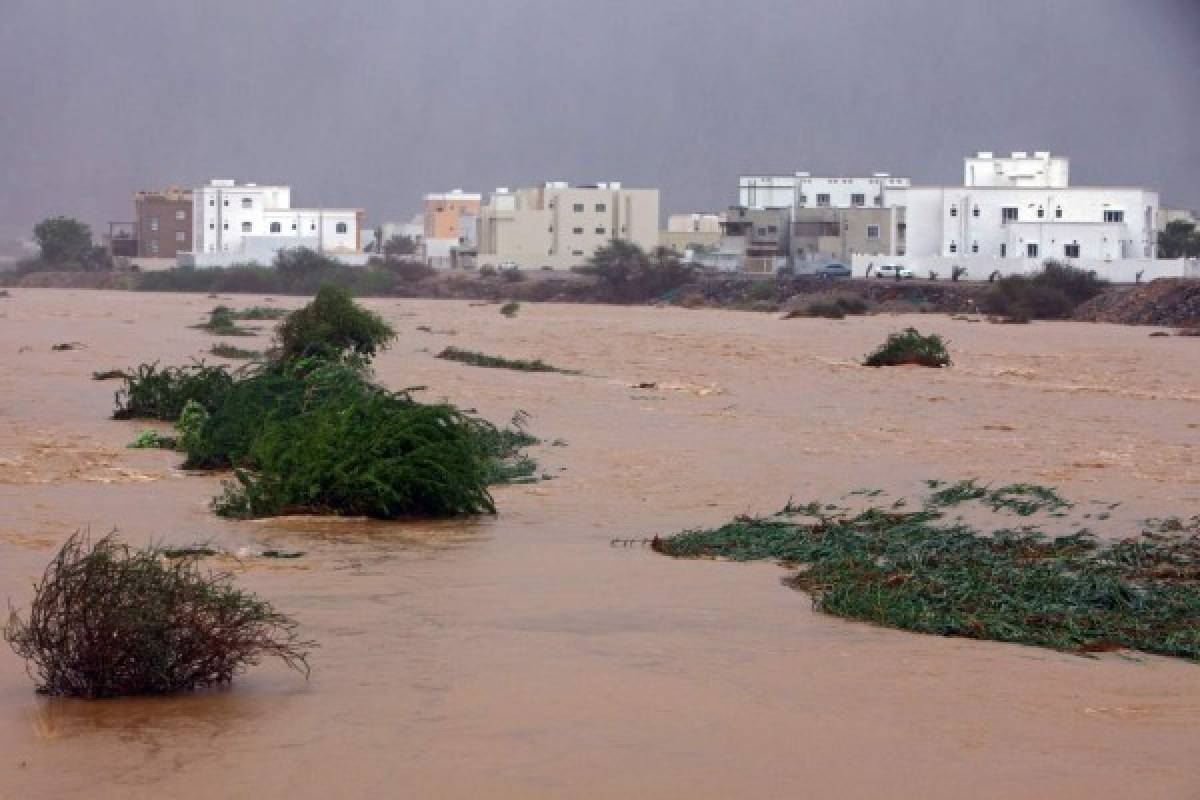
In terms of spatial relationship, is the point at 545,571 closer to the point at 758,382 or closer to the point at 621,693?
the point at 621,693

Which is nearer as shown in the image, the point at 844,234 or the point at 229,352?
the point at 229,352

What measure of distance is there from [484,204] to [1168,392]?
114990 millimetres

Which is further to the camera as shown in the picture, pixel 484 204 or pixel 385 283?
pixel 484 204

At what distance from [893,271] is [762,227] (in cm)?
2220

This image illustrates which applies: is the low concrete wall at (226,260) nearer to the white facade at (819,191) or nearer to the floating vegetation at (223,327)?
the white facade at (819,191)

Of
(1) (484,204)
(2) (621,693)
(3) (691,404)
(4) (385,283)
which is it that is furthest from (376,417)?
(1) (484,204)

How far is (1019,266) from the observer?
263ft

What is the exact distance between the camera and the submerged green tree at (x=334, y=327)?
27.7 metres

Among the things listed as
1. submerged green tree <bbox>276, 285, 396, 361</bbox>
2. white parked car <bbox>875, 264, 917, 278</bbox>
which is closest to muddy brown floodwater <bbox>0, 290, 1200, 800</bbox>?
submerged green tree <bbox>276, 285, 396, 361</bbox>

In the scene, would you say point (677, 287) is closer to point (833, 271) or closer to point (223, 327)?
point (833, 271)

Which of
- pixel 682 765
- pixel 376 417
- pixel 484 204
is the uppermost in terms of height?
pixel 484 204

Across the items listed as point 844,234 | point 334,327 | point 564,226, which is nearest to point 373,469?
point 334,327

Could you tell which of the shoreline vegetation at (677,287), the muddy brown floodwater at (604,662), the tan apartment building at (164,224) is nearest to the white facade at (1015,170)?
the shoreline vegetation at (677,287)

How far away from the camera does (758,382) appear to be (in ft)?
101
